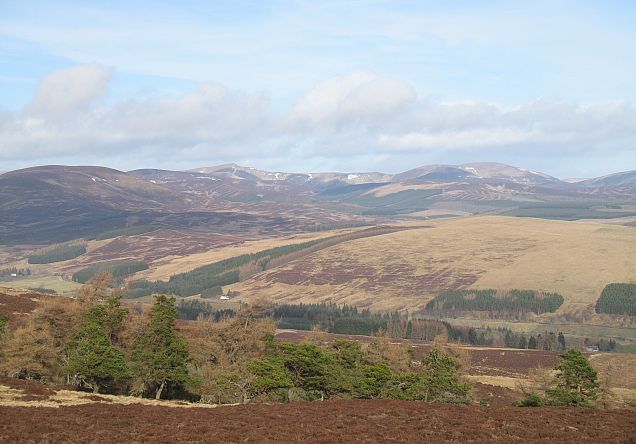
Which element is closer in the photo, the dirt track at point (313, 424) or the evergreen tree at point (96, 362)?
the dirt track at point (313, 424)

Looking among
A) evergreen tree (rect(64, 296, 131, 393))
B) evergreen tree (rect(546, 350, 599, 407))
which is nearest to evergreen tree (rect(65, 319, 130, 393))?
evergreen tree (rect(64, 296, 131, 393))

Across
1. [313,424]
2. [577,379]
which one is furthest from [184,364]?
[577,379]

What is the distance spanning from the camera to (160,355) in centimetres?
6375

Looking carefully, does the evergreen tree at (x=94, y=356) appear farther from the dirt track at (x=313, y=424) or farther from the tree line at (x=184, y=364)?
the dirt track at (x=313, y=424)

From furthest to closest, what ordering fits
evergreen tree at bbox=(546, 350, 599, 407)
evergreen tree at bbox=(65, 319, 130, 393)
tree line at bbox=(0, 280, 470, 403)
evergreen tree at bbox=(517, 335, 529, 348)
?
evergreen tree at bbox=(517, 335, 529, 348) < evergreen tree at bbox=(546, 350, 599, 407) < tree line at bbox=(0, 280, 470, 403) < evergreen tree at bbox=(65, 319, 130, 393)

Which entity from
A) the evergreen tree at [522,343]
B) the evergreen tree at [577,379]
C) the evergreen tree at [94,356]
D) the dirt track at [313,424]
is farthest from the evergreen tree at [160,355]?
the evergreen tree at [522,343]

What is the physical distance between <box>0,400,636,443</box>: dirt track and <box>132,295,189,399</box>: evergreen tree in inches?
Result: 701

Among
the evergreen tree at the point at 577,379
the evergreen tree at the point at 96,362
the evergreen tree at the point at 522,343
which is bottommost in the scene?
the evergreen tree at the point at 522,343

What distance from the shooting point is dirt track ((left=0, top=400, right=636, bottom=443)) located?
34781 millimetres

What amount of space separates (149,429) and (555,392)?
40.7 meters

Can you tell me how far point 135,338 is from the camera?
75.1 metres

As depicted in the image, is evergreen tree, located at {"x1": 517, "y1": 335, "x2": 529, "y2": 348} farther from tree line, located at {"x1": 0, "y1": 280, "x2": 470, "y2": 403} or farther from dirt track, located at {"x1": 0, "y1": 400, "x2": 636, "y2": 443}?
dirt track, located at {"x1": 0, "y1": 400, "x2": 636, "y2": 443}

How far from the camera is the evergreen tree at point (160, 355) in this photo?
209ft

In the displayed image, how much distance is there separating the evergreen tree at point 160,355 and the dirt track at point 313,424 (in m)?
17.8
